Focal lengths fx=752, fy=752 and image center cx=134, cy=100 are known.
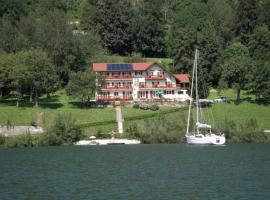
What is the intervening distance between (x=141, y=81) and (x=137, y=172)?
2684 inches

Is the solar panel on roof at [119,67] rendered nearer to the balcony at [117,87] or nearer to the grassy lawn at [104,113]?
the balcony at [117,87]

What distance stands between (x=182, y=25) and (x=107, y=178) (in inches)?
3998

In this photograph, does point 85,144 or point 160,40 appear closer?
point 85,144

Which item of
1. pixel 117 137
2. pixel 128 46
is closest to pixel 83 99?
pixel 117 137

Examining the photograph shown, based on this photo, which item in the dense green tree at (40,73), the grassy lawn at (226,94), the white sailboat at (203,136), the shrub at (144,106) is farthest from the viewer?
the grassy lawn at (226,94)

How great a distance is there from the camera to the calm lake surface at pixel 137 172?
5750 centimetres

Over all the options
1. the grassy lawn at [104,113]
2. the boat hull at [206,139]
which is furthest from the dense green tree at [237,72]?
the boat hull at [206,139]

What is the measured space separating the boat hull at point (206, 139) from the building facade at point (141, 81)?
102 ft

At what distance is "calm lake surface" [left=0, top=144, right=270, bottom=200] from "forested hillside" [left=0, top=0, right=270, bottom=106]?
29460mm

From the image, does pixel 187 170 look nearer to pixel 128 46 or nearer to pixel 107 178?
pixel 107 178

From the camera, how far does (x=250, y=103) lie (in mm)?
127625

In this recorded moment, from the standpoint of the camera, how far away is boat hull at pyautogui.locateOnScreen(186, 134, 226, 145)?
104m

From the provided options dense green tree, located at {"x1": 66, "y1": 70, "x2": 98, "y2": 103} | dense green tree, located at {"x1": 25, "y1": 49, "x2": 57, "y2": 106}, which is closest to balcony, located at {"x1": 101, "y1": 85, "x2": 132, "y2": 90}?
dense green tree, located at {"x1": 66, "y1": 70, "x2": 98, "y2": 103}

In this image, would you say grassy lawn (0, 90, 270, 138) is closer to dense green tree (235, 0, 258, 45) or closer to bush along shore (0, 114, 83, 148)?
bush along shore (0, 114, 83, 148)
